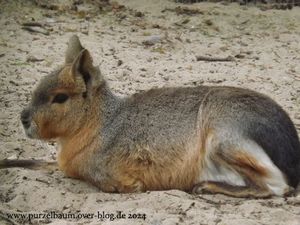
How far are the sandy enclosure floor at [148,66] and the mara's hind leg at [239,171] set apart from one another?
0.12m

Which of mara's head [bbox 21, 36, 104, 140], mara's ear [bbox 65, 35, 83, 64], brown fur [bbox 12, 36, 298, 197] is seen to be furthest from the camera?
mara's ear [bbox 65, 35, 83, 64]

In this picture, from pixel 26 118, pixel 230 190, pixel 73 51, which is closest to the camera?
pixel 230 190

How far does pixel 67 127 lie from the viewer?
5.54 meters

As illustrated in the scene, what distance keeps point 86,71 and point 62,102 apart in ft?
0.97

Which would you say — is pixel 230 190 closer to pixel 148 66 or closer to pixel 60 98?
pixel 60 98

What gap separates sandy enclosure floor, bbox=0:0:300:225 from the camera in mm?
4988

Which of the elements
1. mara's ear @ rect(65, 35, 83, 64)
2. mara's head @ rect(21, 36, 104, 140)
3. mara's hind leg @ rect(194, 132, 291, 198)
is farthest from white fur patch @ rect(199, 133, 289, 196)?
mara's ear @ rect(65, 35, 83, 64)

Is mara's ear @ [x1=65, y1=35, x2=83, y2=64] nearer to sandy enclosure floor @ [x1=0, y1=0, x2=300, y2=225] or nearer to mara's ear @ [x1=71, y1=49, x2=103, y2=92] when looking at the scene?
mara's ear @ [x1=71, y1=49, x2=103, y2=92]

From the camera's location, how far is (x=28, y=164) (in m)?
5.93

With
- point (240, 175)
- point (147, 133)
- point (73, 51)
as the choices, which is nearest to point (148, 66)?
point (73, 51)

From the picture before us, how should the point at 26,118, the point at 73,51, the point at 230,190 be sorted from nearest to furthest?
the point at 230,190
the point at 26,118
the point at 73,51

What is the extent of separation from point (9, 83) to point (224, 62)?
2538mm

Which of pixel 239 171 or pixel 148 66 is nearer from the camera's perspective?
pixel 239 171

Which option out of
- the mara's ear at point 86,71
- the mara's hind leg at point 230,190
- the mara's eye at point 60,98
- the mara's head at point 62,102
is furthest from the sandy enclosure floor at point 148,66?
the mara's ear at point 86,71
